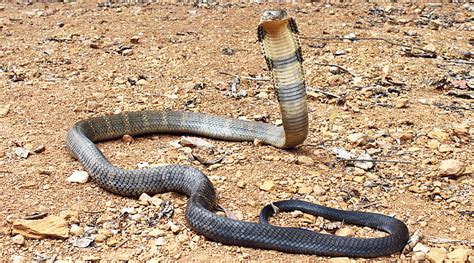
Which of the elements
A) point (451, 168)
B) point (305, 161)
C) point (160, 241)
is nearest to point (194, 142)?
point (305, 161)

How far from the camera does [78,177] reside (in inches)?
175

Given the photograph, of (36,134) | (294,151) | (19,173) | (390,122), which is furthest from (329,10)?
(19,173)

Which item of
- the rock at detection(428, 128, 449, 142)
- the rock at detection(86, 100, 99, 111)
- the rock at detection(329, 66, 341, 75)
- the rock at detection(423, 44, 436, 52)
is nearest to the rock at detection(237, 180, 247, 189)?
the rock at detection(428, 128, 449, 142)

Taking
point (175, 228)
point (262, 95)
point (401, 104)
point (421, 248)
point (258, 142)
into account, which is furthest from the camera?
point (262, 95)

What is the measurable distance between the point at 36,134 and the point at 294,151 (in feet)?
7.63

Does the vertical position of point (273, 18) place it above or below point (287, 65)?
above

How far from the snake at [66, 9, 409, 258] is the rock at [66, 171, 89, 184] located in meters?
0.06

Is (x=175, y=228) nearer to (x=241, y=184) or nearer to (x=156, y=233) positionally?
(x=156, y=233)

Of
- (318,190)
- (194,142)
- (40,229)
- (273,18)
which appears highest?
(273,18)

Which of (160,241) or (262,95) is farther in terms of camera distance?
(262,95)

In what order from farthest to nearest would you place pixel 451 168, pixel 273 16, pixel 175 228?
pixel 451 168 < pixel 273 16 < pixel 175 228

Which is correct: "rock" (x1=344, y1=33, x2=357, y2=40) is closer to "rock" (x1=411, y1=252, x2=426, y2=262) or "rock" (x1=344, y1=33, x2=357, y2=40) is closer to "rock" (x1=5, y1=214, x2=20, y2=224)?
"rock" (x1=411, y1=252, x2=426, y2=262)

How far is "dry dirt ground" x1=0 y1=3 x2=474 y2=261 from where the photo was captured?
385 cm

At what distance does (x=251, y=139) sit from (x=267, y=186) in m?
1.10
